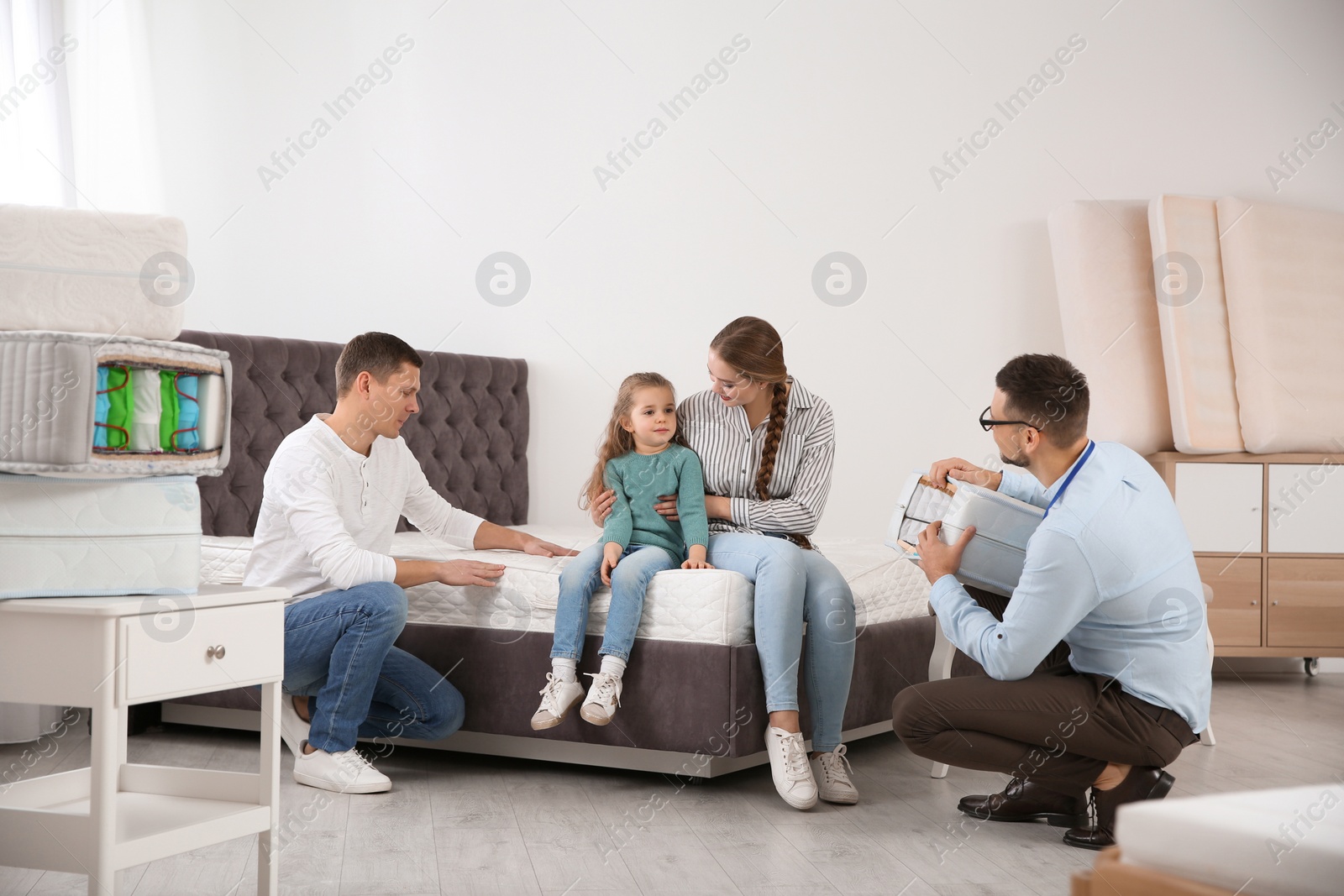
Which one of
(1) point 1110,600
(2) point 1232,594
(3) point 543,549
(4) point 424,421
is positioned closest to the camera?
(1) point 1110,600

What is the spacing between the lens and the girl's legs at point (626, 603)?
8.48 ft

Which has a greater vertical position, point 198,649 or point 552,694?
point 198,649

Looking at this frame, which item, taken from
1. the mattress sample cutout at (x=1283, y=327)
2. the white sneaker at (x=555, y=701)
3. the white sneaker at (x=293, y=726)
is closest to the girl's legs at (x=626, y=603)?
the white sneaker at (x=555, y=701)

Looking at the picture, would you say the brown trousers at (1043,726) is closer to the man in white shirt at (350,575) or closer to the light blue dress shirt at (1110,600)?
the light blue dress shirt at (1110,600)

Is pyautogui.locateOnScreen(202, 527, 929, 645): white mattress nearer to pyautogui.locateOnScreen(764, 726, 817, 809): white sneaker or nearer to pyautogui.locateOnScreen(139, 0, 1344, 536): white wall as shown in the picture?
pyautogui.locateOnScreen(764, 726, 817, 809): white sneaker

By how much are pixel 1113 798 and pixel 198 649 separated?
169 cm

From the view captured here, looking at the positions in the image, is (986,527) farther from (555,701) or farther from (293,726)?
(293,726)

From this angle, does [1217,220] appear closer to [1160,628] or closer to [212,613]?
[1160,628]

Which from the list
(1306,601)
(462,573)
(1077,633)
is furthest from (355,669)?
(1306,601)

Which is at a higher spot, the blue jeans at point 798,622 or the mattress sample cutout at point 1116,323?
the mattress sample cutout at point 1116,323

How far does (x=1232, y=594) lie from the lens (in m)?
4.17

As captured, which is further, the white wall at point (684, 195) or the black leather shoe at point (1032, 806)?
the white wall at point (684, 195)

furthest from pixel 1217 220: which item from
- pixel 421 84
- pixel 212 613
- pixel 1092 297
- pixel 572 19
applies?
pixel 212 613

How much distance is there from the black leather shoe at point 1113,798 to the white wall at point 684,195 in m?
2.19
